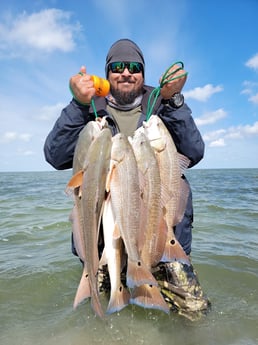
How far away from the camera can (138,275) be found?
9.61 ft

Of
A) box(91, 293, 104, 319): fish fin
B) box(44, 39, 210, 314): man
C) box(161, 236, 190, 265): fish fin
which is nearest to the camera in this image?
box(91, 293, 104, 319): fish fin

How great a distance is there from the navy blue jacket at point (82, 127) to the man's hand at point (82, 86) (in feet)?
0.81

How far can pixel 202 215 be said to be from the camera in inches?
495

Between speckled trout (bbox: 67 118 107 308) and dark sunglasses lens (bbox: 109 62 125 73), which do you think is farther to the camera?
dark sunglasses lens (bbox: 109 62 125 73)

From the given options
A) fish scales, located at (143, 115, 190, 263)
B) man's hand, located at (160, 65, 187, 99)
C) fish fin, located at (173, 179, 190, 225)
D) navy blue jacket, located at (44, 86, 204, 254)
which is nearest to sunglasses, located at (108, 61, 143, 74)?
navy blue jacket, located at (44, 86, 204, 254)

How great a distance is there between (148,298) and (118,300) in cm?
29

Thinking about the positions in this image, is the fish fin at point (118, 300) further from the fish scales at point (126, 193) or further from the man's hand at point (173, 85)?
the man's hand at point (173, 85)

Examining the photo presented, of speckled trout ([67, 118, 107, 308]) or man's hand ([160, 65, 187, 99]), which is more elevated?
man's hand ([160, 65, 187, 99])

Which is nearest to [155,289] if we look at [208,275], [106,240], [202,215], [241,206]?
[106,240]

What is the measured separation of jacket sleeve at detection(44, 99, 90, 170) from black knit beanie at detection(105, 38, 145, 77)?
969 millimetres

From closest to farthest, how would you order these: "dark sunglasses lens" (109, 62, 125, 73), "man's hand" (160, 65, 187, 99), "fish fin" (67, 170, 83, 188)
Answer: "fish fin" (67, 170, 83, 188) → "man's hand" (160, 65, 187, 99) → "dark sunglasses lens" (109, 62, 125, 73)

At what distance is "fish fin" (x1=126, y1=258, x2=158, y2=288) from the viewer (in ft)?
9.51

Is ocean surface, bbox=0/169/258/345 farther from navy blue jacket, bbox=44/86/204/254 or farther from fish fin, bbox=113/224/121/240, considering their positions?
fish fin, bbox=113/224/121/240

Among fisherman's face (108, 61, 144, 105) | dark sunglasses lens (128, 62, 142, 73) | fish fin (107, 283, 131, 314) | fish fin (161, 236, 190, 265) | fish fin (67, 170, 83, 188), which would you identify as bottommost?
fish fin (107, 283, 131, 314)
